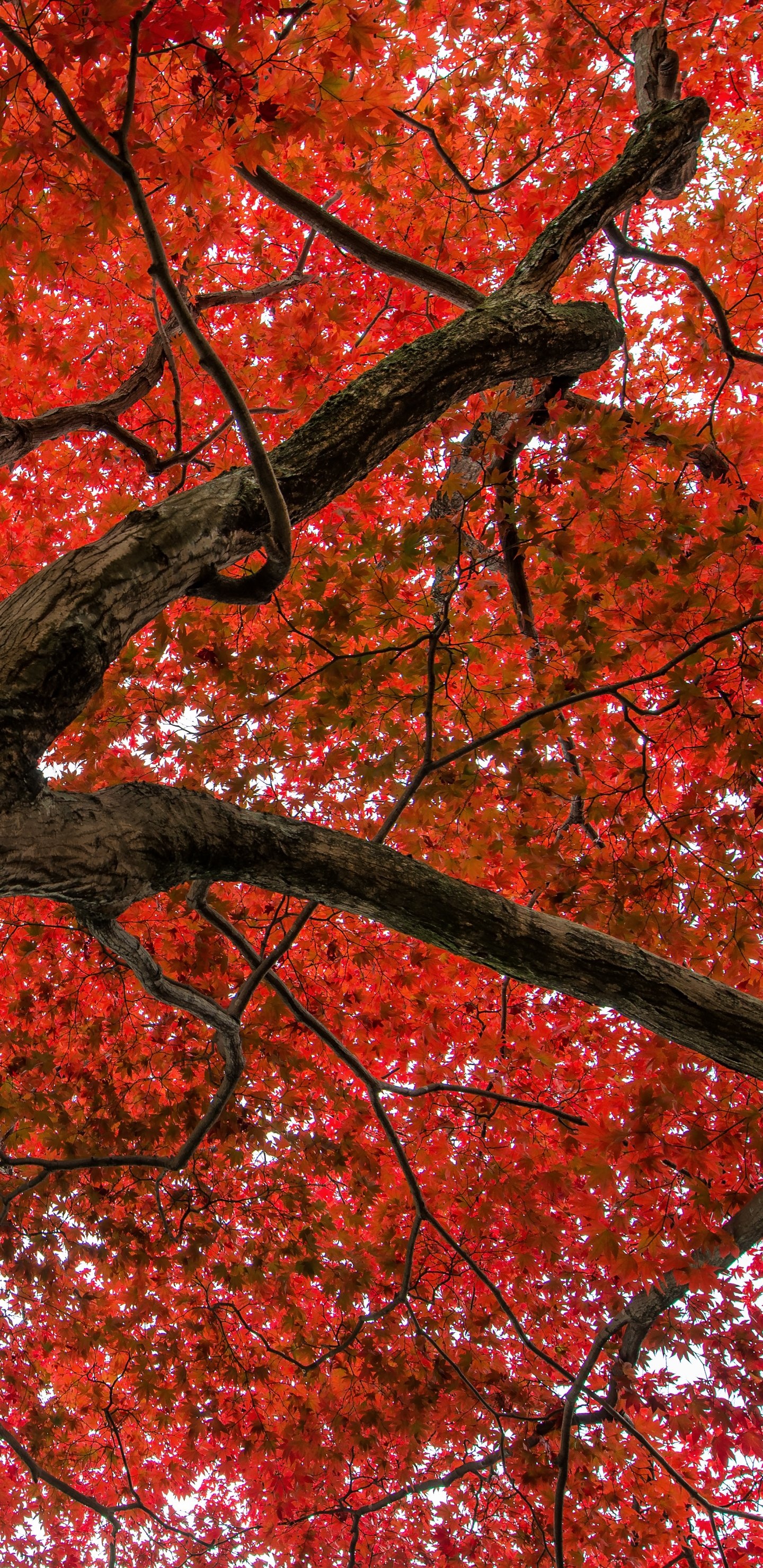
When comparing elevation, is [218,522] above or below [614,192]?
below

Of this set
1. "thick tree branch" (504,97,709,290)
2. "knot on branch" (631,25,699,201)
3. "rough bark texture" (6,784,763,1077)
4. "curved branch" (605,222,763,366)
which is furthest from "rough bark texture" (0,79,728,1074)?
"knot on branch" (631,25,699,201)

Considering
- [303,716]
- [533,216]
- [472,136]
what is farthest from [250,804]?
[472,136]

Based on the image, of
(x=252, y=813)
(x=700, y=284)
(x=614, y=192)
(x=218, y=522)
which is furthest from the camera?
(x=700, y=284)

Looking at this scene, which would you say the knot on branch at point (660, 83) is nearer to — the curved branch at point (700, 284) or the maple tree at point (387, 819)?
the maple tree at point (387, 819)

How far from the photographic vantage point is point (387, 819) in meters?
3.28

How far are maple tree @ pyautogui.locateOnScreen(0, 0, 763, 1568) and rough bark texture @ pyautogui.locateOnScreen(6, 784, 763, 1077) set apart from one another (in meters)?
0.01

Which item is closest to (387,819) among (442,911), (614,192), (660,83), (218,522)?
(442,911)

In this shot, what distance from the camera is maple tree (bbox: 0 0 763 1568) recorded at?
254 centimetres

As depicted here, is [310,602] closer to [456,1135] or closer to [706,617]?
[706,617]

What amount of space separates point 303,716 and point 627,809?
7.50ft

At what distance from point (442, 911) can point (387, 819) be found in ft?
2.28

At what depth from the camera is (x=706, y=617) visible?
3301mm

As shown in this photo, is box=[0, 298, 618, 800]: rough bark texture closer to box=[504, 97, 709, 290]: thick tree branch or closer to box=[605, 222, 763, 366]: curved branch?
box=[504, 97, 709, 290]: thick tree branch

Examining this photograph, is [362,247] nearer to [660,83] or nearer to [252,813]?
[660,83]
